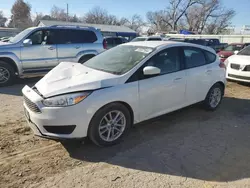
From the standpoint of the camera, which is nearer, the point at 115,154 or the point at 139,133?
the point at 115,154

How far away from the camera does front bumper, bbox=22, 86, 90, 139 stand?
126 inches

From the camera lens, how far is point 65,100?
10.5 feet

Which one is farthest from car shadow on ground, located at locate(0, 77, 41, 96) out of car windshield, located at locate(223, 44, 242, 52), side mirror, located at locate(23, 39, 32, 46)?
car windshield, located at locate(223, 44, 242, 52)

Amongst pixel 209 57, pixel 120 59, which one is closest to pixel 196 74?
pixel 209 57

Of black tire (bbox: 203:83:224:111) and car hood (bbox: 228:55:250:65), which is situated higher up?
car hood (bbox: 228:55:250:65)

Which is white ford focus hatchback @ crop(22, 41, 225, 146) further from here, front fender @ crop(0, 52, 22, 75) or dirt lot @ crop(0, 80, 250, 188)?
front fender @ crop(0, 52, 22, 75)

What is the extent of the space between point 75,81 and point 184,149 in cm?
195

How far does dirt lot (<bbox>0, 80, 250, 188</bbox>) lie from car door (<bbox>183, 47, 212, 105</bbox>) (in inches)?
22.2

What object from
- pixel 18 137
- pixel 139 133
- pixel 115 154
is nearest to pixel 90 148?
pixel 115 154

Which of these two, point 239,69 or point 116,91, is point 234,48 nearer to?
point 239,69

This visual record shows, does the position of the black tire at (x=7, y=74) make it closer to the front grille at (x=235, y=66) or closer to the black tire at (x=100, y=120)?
the black tire at (x=100, y=120)

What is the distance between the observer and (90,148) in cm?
360

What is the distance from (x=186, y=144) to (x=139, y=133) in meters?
0.81

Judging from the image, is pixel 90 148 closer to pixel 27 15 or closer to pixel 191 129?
pixel 191 129
